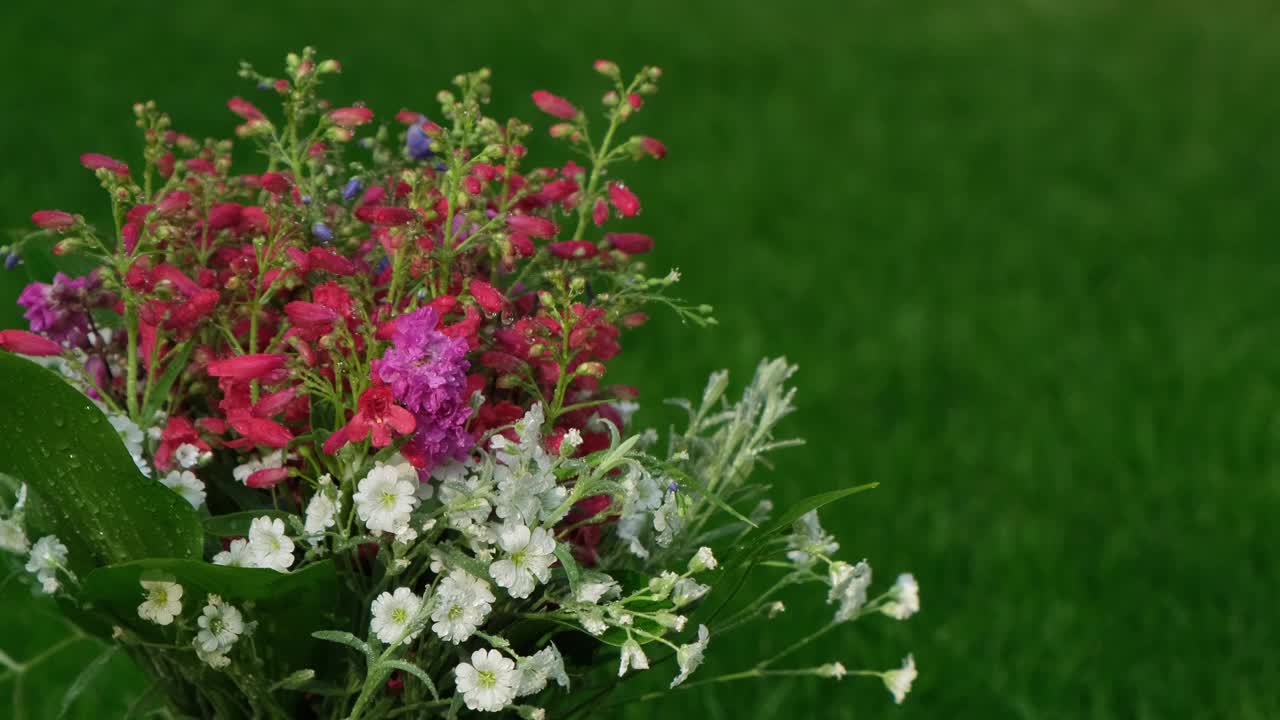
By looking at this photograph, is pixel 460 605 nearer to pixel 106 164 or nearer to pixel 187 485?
pixel 187 485

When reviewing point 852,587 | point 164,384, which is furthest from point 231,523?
point 852,587

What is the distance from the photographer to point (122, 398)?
5.60ft

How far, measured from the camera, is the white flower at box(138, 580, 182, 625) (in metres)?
1.47

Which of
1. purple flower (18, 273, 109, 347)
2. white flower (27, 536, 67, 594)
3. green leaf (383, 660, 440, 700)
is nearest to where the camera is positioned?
green leaf (383, 660, 440, 700)

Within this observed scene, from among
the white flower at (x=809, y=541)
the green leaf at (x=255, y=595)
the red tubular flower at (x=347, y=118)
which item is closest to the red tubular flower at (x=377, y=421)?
the green leaf at (x=255, y=595)

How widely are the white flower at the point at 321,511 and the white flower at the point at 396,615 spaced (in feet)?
0.28

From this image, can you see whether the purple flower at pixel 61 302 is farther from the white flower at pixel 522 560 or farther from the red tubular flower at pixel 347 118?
the white flower at pixel 522 560

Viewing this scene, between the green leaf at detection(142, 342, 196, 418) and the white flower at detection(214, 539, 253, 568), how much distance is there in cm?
17

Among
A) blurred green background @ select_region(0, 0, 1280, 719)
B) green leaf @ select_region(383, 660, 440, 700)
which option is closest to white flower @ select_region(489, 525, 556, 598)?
green leaf @ select_region(383, 660, 440, 700)

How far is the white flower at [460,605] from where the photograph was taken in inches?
56.9

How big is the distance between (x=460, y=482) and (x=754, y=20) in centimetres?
941

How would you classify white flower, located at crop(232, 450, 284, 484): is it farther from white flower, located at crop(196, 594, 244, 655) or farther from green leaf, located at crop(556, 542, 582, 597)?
green leaf, located at crop(556, 542, 582, 597)

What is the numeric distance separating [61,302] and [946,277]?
423 cm

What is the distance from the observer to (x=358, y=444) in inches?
58.9
